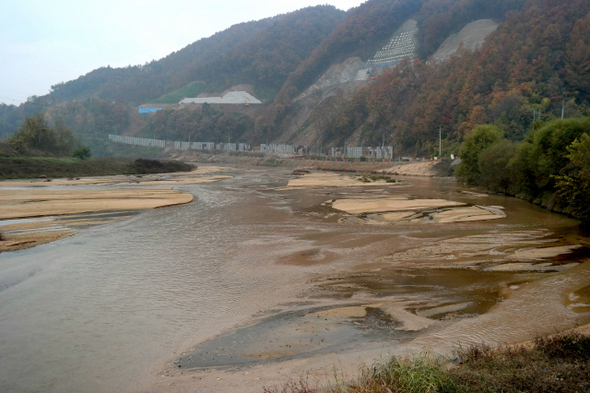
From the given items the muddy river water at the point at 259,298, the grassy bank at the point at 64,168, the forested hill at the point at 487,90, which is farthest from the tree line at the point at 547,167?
the grassy bank at the point at 64,168

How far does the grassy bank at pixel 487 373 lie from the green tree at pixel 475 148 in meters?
48.6

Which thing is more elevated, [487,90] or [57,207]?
[487,90]

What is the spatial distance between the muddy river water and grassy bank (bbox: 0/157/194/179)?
161ft

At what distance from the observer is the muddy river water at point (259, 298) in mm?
9711

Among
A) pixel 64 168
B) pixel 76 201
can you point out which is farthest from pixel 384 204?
pixel 64 168

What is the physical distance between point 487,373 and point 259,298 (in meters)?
7.72

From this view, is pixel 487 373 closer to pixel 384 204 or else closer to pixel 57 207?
pixel 384 204

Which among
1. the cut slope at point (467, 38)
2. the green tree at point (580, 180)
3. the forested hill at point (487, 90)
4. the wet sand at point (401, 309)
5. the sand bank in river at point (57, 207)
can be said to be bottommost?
the wet sand at point (401, 309)

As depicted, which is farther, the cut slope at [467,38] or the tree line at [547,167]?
the cut slope at [467,38]

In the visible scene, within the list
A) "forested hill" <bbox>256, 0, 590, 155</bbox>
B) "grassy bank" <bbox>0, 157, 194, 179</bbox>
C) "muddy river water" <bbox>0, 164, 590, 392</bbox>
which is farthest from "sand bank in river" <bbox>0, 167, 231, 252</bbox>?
"forested hill" <bbox>256, 0, 590, 155</bbox>

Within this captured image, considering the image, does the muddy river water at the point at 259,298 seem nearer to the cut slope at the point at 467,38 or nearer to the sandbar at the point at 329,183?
the sandbar at the point at 329,183

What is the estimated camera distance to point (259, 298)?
45.9 ft

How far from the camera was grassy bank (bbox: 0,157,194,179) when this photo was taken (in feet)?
216

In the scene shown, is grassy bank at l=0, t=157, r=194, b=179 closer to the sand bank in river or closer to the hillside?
the sand bank in river
